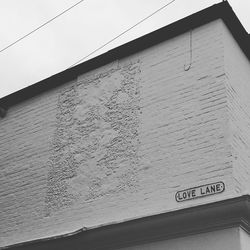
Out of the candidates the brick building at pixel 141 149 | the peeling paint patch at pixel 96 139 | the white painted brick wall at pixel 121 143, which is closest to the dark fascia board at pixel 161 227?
the brick building at pixel 141 149

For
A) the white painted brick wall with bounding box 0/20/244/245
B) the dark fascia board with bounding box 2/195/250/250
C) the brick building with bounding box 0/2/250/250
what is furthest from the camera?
the white painted brick wall with bounding box 0/20/244/245

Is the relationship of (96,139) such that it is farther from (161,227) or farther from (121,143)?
(161,227)

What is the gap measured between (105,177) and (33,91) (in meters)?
3.34

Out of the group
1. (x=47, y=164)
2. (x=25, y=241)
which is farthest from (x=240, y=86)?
(x=25, y=241)

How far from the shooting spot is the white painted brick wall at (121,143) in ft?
30.4

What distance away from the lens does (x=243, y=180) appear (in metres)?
9.02

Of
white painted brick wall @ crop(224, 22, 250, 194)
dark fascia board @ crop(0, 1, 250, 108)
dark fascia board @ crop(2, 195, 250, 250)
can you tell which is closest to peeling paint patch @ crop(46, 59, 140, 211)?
dark fascia board @ crop(0, 1, 250, 108)

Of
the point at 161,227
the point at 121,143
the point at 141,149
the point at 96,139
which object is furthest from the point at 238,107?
the point at 96,139

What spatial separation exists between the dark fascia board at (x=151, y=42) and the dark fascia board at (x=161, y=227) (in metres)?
3.87

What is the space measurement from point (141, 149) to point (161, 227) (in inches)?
71.8

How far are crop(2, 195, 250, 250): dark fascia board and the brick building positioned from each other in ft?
0.06

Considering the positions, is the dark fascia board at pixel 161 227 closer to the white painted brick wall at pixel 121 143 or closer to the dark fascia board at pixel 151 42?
the white painted brick wall at pixel 121 143

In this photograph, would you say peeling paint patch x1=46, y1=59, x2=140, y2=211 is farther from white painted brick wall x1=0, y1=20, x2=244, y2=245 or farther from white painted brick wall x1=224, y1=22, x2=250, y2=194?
white painted brick wall x1=224, y1=22, x2=250, y2=194

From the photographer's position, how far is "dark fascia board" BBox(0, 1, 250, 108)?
10172mm
